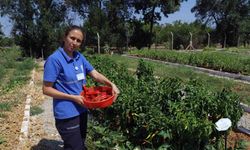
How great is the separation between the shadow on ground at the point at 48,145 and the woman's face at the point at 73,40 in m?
2.38

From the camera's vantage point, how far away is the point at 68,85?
4.01 metres

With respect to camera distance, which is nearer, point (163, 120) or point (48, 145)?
point (163, 120)

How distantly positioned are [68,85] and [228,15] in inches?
1616

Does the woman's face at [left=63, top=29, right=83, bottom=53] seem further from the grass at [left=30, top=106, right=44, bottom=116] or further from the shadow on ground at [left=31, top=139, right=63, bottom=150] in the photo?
the grass at [left=30, top=106, right=44, bottom=116]

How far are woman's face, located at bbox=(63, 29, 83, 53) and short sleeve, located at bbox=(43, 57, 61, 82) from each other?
21 centimetres

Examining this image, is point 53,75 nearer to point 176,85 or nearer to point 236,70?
point 176,85

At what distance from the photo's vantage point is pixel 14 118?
7.70 m

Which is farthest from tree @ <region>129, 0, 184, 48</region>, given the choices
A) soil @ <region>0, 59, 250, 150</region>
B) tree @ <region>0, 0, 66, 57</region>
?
soil @ <region>0, 59, 250, 150</region>

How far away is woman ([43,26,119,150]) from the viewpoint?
3.85 meters

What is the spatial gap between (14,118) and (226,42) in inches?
1487

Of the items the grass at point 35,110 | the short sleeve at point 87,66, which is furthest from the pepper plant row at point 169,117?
the grass at point 35,110

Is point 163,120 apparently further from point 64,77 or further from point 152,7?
point 152,7

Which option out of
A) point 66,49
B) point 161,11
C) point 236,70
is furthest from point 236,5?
point 66,49

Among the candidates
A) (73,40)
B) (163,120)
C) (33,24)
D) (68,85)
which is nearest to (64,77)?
(68,85)
